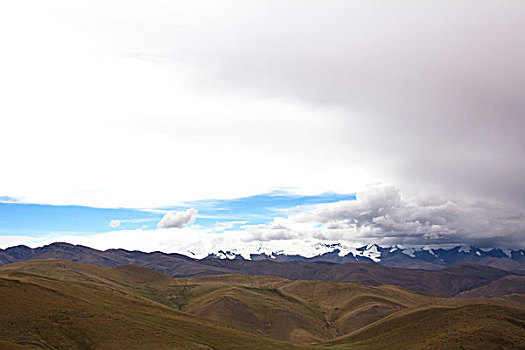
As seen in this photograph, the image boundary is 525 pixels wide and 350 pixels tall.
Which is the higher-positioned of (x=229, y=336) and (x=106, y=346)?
(x=106, y=346)

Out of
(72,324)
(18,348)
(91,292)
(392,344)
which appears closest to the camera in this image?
(18,348)

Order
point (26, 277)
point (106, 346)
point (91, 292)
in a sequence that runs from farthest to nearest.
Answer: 1. point (26, 277)
2. point (91, 292)
3. point (106, 346)

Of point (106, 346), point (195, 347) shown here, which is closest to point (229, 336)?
point (195, 347)

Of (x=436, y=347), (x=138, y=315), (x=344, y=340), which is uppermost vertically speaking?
(x=138, y=315)

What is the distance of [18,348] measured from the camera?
7488 centimetres

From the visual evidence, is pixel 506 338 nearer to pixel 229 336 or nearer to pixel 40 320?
pixel 229 336

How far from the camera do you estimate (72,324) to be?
101 metres

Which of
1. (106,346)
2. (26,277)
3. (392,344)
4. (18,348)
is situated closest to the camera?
(18,348)

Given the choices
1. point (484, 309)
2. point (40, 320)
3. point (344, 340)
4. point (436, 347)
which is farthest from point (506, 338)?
point (40, 320)

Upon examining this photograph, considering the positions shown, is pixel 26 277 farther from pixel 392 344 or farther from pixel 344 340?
pixel 392 344

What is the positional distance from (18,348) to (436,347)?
89.1m

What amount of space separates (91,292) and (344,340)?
8839 cm

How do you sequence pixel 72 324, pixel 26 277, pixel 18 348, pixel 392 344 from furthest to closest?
pixel 26 277
pixel 392 344
pixel 72 324
pixel 18 348

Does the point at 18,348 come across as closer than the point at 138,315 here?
Yes
